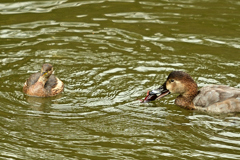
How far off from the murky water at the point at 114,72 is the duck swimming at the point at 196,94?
0.60 feet

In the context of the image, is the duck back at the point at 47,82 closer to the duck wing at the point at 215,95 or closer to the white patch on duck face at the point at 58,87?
the white patch on duck face at the point at 58,87

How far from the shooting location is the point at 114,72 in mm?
10953

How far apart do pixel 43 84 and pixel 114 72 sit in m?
1.71

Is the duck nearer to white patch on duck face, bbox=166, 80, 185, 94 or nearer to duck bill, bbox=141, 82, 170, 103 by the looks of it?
duck bill, bbox=141, 82, 170, 103

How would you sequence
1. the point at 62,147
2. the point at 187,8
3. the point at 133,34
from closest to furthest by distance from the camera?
1. the point at 62,147
2. the point at 133,34
3. the point at 187,8

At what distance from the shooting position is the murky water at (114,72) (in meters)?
7.84

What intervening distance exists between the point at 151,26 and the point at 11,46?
163 inches

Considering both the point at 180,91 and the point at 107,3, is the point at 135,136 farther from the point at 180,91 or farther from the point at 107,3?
the point at 107,3

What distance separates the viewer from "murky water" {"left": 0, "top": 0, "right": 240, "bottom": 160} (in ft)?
25.7

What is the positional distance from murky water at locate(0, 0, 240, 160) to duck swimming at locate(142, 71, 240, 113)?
0.18m

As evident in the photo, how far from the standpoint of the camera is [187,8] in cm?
1489

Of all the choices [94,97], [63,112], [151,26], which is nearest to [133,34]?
[151,26]

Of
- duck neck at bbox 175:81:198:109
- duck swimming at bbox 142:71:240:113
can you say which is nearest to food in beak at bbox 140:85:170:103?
Result: duck swimming at bbox 142:71:240:113

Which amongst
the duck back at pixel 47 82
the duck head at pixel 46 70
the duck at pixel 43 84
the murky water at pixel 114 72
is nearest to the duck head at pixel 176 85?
the murky water at pixel 114 72
